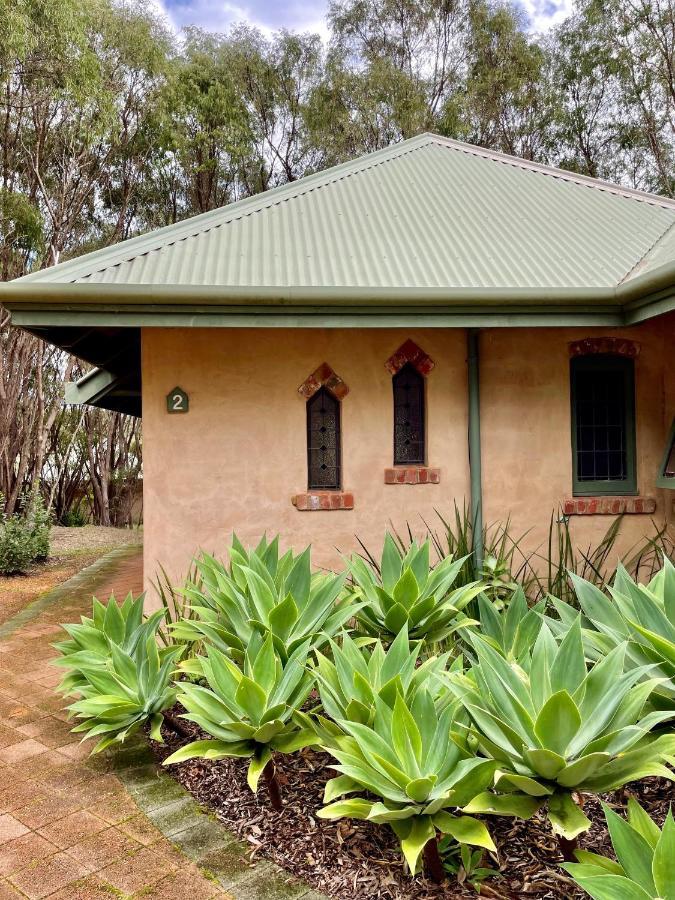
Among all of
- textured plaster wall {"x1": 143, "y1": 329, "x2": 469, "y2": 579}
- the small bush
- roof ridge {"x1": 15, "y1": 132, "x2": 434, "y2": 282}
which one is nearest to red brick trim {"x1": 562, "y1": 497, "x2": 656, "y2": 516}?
textured plaster wall {"x1": 143, "y1": 329, "x2": 469, "y2": 579}

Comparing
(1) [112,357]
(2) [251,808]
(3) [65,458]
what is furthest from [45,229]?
(2) [251,808]

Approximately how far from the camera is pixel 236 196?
18906 millimetres

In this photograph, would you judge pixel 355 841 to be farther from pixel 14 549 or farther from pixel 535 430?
pixel 14 549

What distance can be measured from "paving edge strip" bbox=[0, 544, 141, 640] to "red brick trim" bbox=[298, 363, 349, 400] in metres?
3.83

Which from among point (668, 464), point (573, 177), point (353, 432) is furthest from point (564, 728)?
point (573, 177)

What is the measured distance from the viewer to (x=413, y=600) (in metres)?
3.40

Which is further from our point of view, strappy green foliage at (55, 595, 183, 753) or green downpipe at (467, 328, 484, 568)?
green downpipe at (467, 328, 484, 568)

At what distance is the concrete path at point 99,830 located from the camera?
2350 millimetres

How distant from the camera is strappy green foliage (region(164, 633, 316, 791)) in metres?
2.56

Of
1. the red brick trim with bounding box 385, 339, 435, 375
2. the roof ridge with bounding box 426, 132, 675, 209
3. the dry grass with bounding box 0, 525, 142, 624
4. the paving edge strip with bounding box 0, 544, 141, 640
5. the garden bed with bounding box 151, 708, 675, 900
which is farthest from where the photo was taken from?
the dry grass with bounding box 0, 525, 142, 624

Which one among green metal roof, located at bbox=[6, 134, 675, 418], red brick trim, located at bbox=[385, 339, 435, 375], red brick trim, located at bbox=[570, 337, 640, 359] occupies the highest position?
green metal roof, located at bbox=[6, 134, 675, 418]

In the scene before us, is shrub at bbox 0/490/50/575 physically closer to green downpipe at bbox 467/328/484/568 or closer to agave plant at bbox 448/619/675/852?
green downpipe at bbox 467/328/484/568

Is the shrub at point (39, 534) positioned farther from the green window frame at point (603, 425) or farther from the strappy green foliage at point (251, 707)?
the green window frame at point (603, 425)

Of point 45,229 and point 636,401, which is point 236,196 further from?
point 636,401
